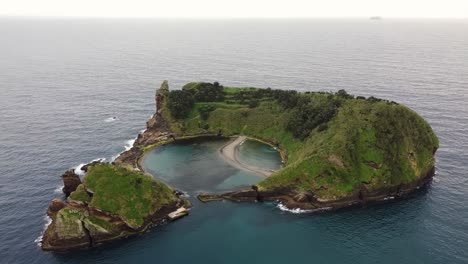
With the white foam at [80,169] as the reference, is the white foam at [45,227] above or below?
below

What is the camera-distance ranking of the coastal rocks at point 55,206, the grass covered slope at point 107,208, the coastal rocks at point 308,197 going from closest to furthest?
the grass covered slope at point 107,208
the coastal rocks at point 55,206
the coastal rocks at point 308,197

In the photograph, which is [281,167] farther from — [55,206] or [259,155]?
[55,206]

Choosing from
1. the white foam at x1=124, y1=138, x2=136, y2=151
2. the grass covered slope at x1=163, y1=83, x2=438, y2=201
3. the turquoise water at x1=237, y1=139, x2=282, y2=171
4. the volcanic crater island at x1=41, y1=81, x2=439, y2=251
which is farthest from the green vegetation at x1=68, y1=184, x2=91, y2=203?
the turquoise water at x1=237, y1=139, x2=282, y2=171

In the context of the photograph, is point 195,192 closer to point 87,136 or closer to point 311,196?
point 311,196

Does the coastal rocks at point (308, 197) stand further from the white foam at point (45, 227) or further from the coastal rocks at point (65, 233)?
the white foam at point (45, 227)

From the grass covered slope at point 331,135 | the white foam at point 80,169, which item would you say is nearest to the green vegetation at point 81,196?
the white foam at point 80,169

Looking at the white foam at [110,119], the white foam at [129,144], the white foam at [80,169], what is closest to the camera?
the white foam at [80,169]
